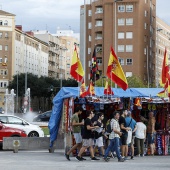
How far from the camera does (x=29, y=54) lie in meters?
146

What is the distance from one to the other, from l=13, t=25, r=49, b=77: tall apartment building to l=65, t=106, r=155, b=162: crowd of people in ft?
366

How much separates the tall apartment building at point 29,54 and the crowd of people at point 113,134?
11169 centimetres

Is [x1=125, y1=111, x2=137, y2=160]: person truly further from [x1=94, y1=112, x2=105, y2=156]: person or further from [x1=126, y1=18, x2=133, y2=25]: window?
[x1=126, y1=18, x2=133, y2=25]: window

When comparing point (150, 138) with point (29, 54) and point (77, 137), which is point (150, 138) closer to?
point (77, 137)

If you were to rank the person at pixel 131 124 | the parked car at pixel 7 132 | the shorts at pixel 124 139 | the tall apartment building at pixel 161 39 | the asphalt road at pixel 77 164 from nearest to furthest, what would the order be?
the asphalt road at pixel 77 164 < the shorts at pixel 124 139 < the person at pixel 131 124 < the parked car at pixel 7 132 < the tall apartment building at pixel 161 39

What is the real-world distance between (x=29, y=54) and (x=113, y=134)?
125 meters

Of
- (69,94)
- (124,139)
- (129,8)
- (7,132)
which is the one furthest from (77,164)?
(129,8)

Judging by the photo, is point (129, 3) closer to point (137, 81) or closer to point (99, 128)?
point (137, 81)

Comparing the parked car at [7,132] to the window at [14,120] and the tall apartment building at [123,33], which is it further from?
the tall apartment building at [123,33]

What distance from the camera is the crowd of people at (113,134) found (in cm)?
2198

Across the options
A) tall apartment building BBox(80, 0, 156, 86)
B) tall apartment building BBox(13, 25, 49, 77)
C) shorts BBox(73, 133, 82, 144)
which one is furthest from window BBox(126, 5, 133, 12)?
shorts BBox(73, 133, 82, 144)

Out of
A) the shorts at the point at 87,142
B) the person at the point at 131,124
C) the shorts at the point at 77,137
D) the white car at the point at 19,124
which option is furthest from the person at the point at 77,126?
the white car at the point at 19,124

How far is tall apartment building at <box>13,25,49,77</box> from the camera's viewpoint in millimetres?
138750

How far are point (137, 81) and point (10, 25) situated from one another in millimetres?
51665
